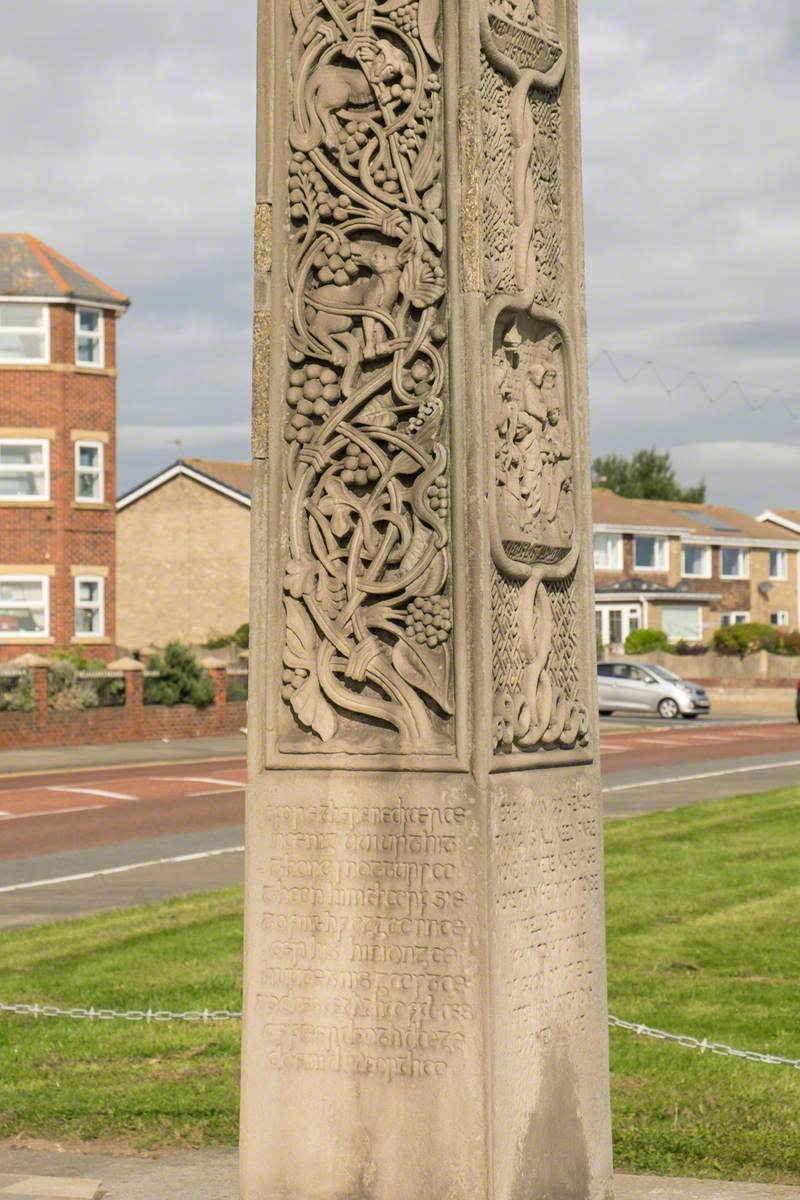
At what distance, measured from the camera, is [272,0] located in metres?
5.81

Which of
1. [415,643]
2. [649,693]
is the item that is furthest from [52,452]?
[415,643]

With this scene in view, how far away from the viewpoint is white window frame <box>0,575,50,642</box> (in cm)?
4562

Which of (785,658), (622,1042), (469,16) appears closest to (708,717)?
(785,658)

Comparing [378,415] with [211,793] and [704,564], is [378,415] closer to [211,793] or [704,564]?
[211,793]

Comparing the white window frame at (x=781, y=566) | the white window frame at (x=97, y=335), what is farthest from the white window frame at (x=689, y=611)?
the white window frame at (x=97, y=335)

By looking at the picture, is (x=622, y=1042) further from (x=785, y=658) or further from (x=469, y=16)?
(x=785, y=658)

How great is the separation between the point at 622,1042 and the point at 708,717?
45.0 metres

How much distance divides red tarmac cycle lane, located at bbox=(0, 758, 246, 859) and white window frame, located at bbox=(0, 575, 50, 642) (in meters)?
15.8

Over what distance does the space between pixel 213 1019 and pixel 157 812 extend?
13052 millimetres

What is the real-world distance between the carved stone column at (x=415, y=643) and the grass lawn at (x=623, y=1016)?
1267mm

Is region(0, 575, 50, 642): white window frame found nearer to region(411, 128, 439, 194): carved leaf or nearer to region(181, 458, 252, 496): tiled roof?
region(181, 458, 252, 496): tiled roof

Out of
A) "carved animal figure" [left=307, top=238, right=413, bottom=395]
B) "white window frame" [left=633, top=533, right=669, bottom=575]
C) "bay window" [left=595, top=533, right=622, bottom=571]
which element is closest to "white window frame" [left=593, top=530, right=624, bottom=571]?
"bay window" [left=595, top=533, right=622, bottom=571]

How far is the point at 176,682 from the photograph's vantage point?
39.3 meters

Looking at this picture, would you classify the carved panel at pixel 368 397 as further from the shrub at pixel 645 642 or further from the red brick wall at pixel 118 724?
the shrub at pixel 645 642
